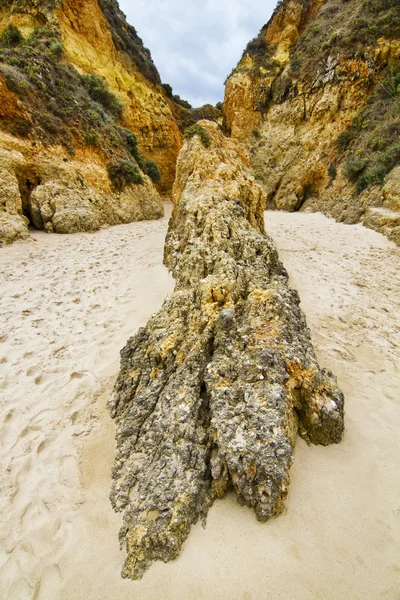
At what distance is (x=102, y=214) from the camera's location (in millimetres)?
11328

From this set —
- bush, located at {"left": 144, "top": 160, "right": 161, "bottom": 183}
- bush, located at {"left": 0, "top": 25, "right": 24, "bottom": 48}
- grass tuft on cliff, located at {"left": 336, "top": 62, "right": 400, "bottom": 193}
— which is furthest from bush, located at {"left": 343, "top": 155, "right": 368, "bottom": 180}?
bush, located at {"left": 0, "top": 25, "right": 24, "bottom": 48}

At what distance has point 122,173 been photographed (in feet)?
41.8

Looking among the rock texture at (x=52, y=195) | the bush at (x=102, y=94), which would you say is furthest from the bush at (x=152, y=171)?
the rock texture at (x=52, y=195)

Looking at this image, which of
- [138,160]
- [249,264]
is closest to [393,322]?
[249,264]

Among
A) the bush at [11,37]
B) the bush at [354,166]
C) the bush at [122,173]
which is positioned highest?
the bush at [11,37]

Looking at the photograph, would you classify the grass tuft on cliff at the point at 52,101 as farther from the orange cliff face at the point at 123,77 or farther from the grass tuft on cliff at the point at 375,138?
the grass tuft on cliff at the point at 375,138

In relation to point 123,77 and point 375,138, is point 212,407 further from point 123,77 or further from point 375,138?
point 123,77

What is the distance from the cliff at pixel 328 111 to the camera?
11688 millimetres

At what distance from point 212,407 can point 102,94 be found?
19754mm

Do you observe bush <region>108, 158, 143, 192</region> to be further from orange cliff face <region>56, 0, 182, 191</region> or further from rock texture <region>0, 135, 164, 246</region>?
orange cliff face <region>56, 0, 182, 191</region>

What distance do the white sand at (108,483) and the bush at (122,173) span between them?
9.00 metres

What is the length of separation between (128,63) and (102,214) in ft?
52.9

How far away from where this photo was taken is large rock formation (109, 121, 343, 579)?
6.80 feet

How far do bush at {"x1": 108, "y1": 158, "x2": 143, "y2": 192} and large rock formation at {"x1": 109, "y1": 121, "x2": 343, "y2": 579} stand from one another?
414 inches
